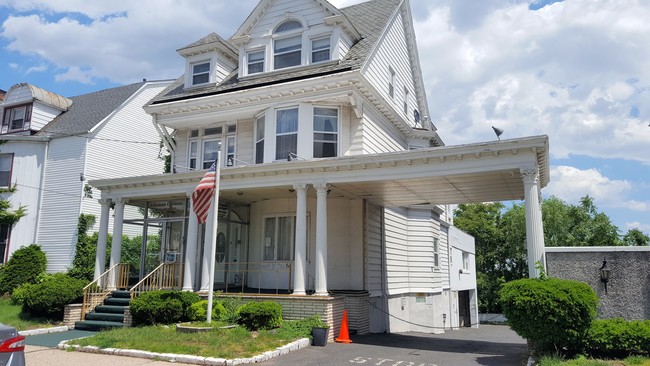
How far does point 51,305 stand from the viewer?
15.3 m

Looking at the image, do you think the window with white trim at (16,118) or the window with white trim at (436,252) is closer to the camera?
the window with white trim at (436,252)

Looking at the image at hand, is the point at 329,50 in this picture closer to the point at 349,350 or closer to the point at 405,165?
the point at 405,165

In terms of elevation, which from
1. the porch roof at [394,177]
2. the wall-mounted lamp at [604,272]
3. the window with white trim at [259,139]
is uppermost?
the window with white trim at [259,139]

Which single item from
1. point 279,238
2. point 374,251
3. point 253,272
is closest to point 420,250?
point 374,251

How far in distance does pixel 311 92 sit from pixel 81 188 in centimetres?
1378

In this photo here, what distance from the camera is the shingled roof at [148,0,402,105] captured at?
16.9 meters

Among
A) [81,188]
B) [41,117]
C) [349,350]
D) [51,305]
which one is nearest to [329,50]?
[349,350]

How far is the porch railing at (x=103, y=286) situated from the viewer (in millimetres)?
15747

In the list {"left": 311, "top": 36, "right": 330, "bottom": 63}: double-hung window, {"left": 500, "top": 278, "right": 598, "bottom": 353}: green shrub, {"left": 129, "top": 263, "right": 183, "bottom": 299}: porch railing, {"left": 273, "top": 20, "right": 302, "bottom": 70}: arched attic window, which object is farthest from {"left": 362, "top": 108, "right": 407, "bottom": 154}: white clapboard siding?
{"left": 500, "top": 278, "right": 598, "bottom": 353}: green shrub

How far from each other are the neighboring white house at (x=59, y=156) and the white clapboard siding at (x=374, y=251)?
47.8 ft

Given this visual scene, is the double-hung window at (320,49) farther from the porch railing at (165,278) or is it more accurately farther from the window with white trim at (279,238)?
the porch railing at (165,278)

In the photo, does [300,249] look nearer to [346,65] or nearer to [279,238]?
[279,238]

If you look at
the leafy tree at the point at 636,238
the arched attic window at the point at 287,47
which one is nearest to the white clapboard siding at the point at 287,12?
the arched attic window at the point at 287,47

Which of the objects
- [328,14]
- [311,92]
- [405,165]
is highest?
[328,14]
